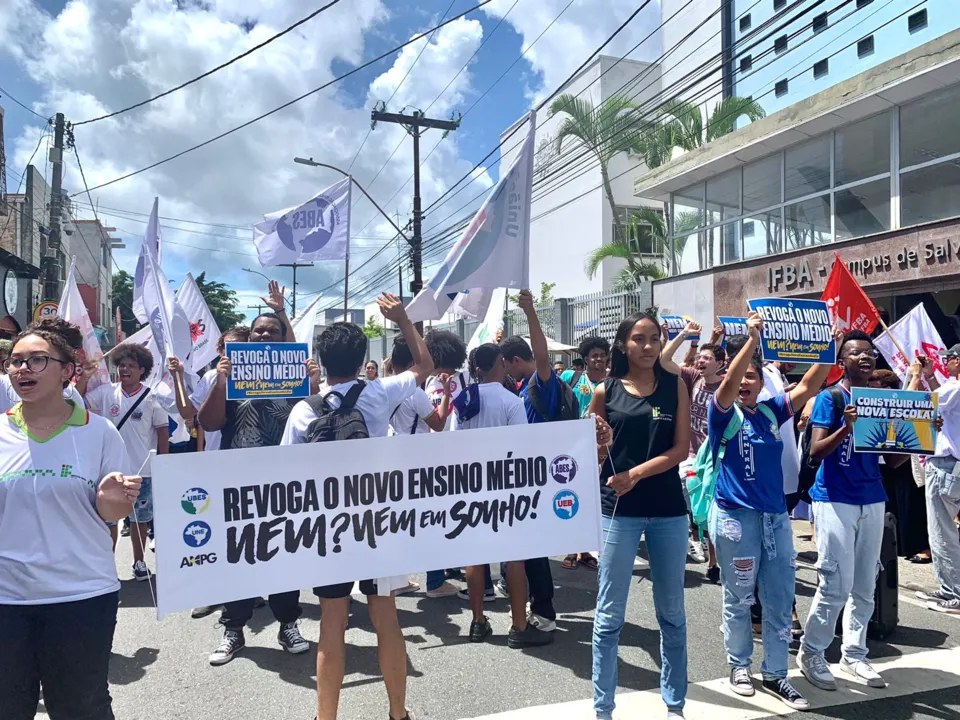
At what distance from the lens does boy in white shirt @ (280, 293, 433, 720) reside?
10.2ft

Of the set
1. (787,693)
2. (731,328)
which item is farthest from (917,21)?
(787,693)

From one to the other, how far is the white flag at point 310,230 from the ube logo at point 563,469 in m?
6.04

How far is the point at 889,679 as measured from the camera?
384 cm

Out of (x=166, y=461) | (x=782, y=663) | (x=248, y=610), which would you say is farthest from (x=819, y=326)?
(x=248, y=610)

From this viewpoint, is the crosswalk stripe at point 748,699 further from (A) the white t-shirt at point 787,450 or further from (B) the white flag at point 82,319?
(B) the white flag at point 82,319

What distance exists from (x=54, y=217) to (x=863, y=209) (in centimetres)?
1690

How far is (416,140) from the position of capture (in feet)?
70.8

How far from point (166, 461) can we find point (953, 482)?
5.29 meters

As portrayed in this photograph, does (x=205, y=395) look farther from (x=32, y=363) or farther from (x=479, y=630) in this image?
(x=32, y=363)

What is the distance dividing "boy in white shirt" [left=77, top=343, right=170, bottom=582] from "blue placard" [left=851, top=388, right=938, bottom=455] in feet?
16.7

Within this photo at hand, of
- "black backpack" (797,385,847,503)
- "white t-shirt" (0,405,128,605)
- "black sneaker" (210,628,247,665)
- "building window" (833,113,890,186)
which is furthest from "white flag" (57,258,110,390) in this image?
"building window" (833,113,890,186)

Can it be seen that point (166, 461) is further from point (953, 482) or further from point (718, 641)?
point (953, 482)

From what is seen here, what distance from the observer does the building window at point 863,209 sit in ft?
40.4

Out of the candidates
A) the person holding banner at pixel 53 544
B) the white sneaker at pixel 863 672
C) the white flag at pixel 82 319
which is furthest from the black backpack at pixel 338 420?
A: the white flag at pixel 82 319
